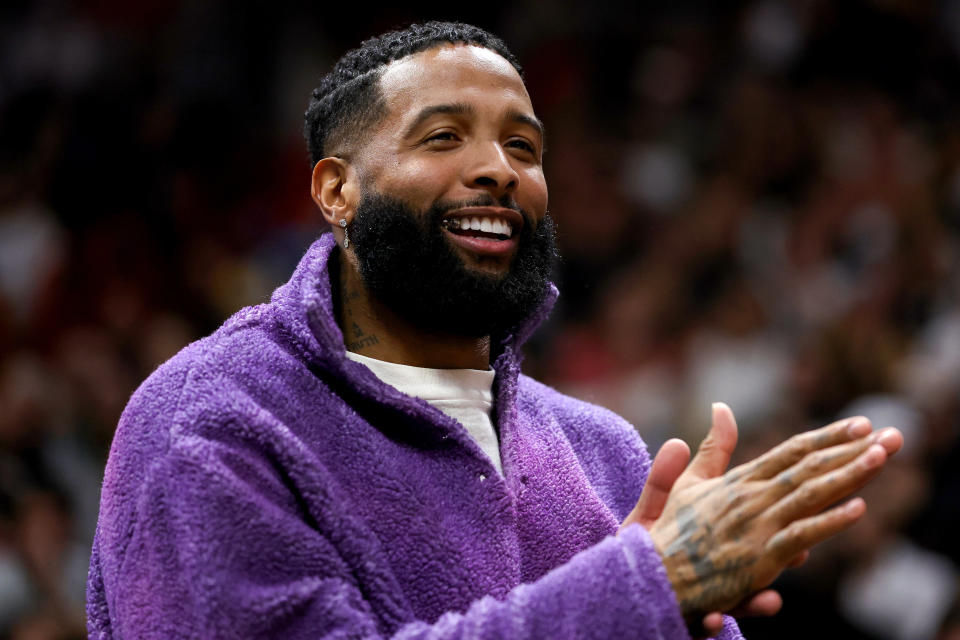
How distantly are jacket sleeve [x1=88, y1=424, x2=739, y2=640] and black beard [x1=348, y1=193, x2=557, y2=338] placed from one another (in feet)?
1.06

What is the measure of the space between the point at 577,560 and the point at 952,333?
9.47 feet

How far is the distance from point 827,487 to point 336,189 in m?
0.80

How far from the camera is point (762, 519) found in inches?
53.5

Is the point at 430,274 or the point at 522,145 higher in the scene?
the point at 522,145

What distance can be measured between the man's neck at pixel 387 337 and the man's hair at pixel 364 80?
0.20 meters

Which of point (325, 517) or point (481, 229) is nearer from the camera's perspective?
point (325, 517)

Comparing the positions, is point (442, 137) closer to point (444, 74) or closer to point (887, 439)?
point (444, 74)

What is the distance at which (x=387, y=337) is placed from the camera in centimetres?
168

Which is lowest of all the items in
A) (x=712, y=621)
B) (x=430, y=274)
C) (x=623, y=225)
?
(x=712, y=621)

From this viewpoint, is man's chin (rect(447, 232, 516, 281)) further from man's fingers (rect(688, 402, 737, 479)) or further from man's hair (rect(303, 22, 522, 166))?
man's fingers (rect(688, 402, 737, 479))

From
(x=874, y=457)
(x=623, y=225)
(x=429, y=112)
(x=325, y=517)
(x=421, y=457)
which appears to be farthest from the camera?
(x=623, y=225)

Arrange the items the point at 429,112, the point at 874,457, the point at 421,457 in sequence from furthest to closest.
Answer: the point at 429,112
the point at 421,457
the point at 874,457

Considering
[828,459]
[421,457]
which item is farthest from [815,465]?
[421,457]

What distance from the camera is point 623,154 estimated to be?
15.5 feet
